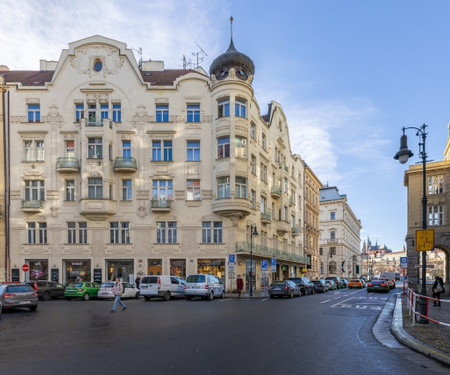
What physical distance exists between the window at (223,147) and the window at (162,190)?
17.3 feet

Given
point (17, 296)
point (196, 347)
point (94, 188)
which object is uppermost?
point (94, 188)

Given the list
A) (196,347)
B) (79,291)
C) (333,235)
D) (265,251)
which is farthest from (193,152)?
(333,235)

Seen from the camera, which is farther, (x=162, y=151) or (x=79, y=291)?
(x=162, y=151)

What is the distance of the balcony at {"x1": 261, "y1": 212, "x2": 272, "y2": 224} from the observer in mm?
41312

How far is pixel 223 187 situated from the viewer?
35.5 meters

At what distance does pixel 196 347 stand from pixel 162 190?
91.1 feet

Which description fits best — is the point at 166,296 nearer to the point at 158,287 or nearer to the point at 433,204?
the point at 158,287

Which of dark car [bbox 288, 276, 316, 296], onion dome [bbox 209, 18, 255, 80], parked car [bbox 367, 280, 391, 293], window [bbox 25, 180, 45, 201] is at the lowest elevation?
parked car [bbox 367, 280, 391, 293]

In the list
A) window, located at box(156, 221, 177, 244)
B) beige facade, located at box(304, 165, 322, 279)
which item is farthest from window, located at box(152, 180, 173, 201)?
beige facade, located at box(304, 165, 322, 279)

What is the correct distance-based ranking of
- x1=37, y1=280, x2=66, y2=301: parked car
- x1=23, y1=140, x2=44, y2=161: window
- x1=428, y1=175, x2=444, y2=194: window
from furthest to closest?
x1=428, y1=175, x2=444, y2=194: window
x1=23, y1=140, x2=44, y2=161: window
x1=37, y1=280, x2=66, y2=301: parked car

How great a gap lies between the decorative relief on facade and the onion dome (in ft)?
29.5

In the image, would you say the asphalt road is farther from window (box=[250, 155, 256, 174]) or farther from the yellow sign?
window (box=[250, 155, 256, 174])

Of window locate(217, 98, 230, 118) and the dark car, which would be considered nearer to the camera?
the dark car

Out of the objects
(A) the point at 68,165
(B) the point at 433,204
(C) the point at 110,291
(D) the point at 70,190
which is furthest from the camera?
(B) the point at 433,204
